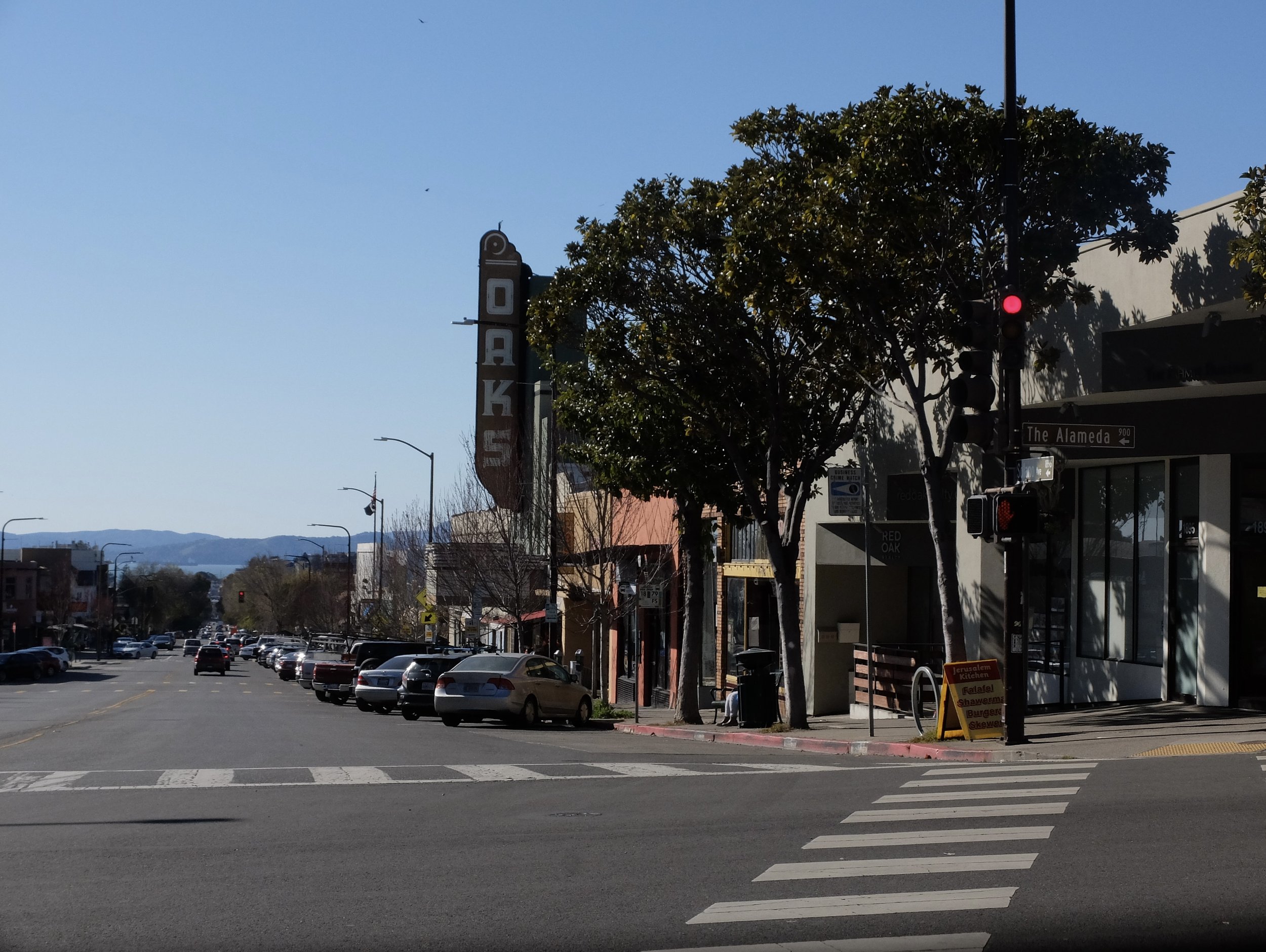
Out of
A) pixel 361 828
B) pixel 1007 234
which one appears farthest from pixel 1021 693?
pixel 361 828

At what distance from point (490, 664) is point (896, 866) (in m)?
17.8

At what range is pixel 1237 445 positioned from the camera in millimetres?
18672

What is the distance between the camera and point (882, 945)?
693cm

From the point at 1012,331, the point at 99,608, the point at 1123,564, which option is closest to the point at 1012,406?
the point at 1012,331

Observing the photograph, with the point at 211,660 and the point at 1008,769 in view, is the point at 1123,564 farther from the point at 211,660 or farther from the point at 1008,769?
the point at 211,660

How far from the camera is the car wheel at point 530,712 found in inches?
1013

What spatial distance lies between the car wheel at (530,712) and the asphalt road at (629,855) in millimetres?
9024

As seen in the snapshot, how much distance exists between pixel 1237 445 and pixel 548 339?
35.7 feet

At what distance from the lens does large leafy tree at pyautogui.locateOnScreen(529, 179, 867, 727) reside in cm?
2247

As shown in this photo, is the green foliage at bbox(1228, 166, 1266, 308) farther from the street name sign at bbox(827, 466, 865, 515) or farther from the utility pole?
the street name sign at bbox(827, 466, 865, 515)

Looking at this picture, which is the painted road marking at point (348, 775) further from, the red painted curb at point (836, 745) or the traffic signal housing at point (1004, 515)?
the traffic signal housing at point (1004, 515)

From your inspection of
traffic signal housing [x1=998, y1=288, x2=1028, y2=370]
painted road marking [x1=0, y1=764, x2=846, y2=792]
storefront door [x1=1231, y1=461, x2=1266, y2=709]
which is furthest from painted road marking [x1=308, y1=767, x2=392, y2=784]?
storefront door [x1=1231, y1=461, x2=1266, y2=709]

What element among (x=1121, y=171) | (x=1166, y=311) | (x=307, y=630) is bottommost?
(x=307, y=630)

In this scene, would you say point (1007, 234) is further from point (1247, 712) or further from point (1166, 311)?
point (1247, 712)
